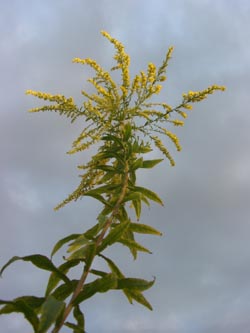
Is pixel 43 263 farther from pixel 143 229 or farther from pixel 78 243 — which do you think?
pixel 143 229

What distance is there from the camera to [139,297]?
403cm

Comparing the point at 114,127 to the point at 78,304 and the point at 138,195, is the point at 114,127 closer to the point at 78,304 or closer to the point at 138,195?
the point at 138,195

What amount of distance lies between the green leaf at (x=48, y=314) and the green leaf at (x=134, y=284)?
697 millimetres

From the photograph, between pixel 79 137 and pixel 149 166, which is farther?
pixel 79 137

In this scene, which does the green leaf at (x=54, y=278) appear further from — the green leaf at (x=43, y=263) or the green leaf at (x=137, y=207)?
the green leaf at (x=137, y=207)

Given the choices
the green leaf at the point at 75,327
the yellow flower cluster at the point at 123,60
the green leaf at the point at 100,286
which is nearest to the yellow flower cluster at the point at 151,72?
the yellow flower cluster at the point at 123,60

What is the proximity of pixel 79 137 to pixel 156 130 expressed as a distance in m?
0.94

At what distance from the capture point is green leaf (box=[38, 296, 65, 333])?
3.10m

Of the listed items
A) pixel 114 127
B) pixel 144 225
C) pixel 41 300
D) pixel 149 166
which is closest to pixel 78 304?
pixel 41 300

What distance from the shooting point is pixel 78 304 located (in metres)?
3.77

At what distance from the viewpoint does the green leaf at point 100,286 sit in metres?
3.63

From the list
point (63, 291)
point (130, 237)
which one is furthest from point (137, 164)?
point (63, 291)

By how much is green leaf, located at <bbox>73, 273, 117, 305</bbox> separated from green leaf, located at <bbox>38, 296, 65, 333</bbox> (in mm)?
439

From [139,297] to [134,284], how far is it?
29 cm
